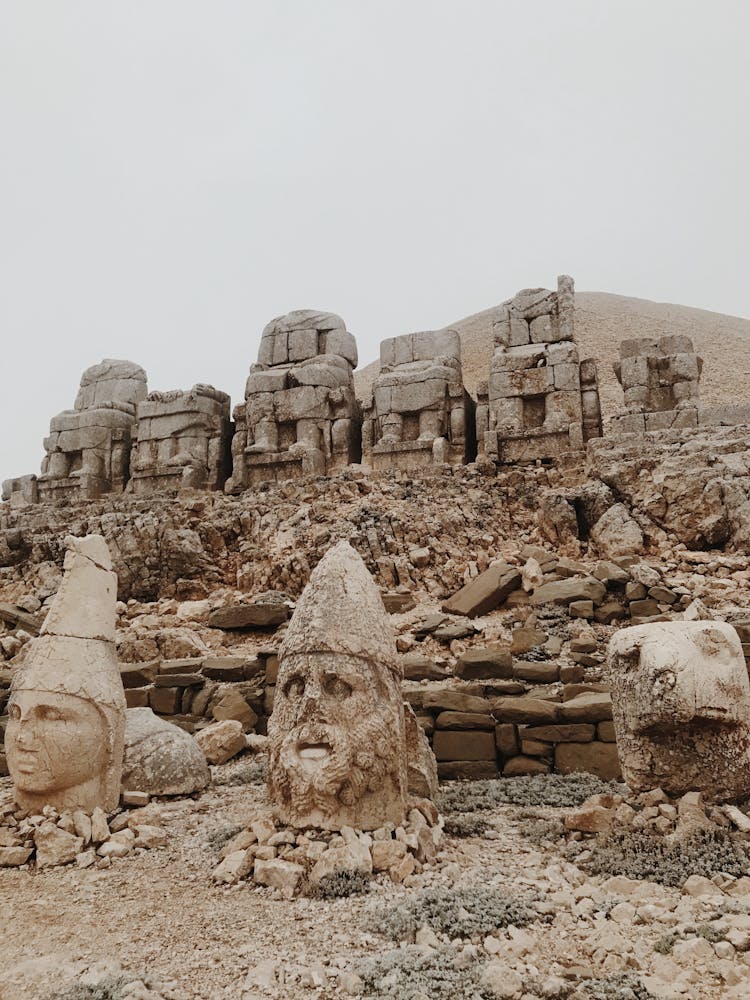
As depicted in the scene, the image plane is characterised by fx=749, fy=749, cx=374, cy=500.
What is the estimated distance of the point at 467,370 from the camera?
3662 centimetres

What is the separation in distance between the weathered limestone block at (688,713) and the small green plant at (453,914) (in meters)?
1.33

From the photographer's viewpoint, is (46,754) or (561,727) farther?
(561,727)

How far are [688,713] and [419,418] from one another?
10130 mm

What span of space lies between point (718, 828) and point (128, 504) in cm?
1142

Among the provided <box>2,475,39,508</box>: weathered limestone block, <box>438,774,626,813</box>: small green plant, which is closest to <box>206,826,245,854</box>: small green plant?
<box>438,774,626,813</box>: small green plant

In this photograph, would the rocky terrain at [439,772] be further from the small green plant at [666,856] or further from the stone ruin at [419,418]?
the stone ruin at [419,418]

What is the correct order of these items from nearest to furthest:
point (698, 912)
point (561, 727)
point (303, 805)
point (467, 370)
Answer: point (698, 912) < point (303, 805) < point (561, 727) < point (467, 370)

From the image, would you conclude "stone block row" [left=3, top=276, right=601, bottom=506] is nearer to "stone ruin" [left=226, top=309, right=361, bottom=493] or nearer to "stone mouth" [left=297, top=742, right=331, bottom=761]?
"stone ruin" [left=226, top=309, right=361, bottom=493]

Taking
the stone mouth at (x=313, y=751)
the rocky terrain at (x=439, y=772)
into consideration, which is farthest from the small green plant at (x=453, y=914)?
the stone mouth at (x=313, y=751)

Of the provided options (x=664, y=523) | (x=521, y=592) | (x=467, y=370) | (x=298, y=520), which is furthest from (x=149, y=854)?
(x=467, y=370)

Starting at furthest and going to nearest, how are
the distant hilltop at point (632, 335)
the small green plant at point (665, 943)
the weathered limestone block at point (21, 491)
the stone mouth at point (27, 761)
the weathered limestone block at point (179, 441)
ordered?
the distant hilltop at point (632, 335) < the weathered limestone block at point (21, 491) < the weathered limestone block at point (179, 441) < the stone mouth at point (27, 761) < the small green plant at point (665, 943)

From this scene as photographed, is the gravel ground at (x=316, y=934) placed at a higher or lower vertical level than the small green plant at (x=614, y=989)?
lower

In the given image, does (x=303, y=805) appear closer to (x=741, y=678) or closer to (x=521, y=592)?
(x=741, y=678)

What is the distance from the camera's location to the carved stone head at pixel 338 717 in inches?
159
